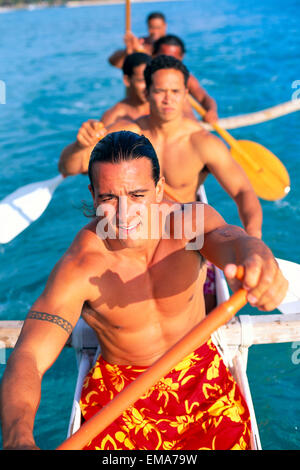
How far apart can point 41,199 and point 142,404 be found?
3.42 metres

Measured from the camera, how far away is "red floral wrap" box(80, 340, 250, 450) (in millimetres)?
1991

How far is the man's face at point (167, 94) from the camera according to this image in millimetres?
3443

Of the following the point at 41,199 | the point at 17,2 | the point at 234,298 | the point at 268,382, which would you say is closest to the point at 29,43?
the point at 41,199

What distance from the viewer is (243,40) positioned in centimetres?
1703

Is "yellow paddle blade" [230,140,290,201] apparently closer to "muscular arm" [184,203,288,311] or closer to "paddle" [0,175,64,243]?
"paddle" [0,175,64,243]

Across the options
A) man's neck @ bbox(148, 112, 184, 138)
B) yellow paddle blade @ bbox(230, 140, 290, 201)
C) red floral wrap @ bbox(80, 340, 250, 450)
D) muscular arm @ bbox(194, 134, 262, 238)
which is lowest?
yellow paddle blade @ bbox(230, 140, 290, 201)

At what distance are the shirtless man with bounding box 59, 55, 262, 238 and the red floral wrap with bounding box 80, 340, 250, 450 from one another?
4.76 feet

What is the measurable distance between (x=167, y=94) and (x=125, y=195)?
1804mm

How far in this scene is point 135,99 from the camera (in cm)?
465

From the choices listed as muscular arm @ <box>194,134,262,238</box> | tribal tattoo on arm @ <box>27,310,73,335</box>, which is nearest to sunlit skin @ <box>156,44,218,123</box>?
muscular arm @ <box>194,134,262,238</box>

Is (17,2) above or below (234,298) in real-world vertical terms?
below

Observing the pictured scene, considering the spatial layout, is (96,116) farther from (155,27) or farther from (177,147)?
(177,147)

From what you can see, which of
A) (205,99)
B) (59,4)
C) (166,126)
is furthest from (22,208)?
(59,4)

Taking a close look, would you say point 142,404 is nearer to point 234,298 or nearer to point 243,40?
point 234,298
